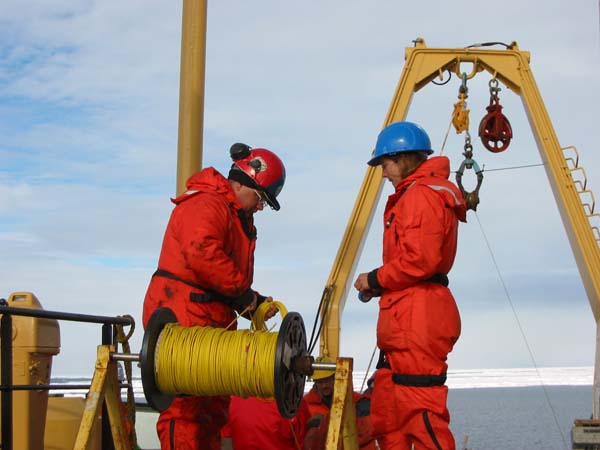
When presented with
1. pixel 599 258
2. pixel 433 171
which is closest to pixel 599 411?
pixel 599 258

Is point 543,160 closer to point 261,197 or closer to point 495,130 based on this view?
point 495,130

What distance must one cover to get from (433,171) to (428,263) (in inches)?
23.4

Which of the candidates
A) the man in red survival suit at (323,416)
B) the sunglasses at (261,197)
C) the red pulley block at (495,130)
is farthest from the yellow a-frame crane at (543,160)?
the sunglasses at (261,197)

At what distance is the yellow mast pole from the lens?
7074 millimetres

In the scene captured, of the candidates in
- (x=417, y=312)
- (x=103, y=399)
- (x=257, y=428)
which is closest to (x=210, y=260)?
(x=103, y=399)

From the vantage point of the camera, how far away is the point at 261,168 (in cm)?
544

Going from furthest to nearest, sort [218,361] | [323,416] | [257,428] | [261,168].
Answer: [323,416], [257,428], [261,168], [218,361]

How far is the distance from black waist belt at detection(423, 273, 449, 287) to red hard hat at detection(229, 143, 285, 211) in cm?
109

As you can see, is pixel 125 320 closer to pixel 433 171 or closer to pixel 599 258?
pixel 433 171

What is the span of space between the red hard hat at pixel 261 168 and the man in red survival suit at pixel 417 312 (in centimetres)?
74

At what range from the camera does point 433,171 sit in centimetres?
520

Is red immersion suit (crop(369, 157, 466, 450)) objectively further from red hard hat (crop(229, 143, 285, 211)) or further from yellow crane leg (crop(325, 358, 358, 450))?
red hard hat (crop(229, 143, 285, 211))

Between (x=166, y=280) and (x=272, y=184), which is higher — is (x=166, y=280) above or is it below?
below

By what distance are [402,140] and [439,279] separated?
33.6 inches
